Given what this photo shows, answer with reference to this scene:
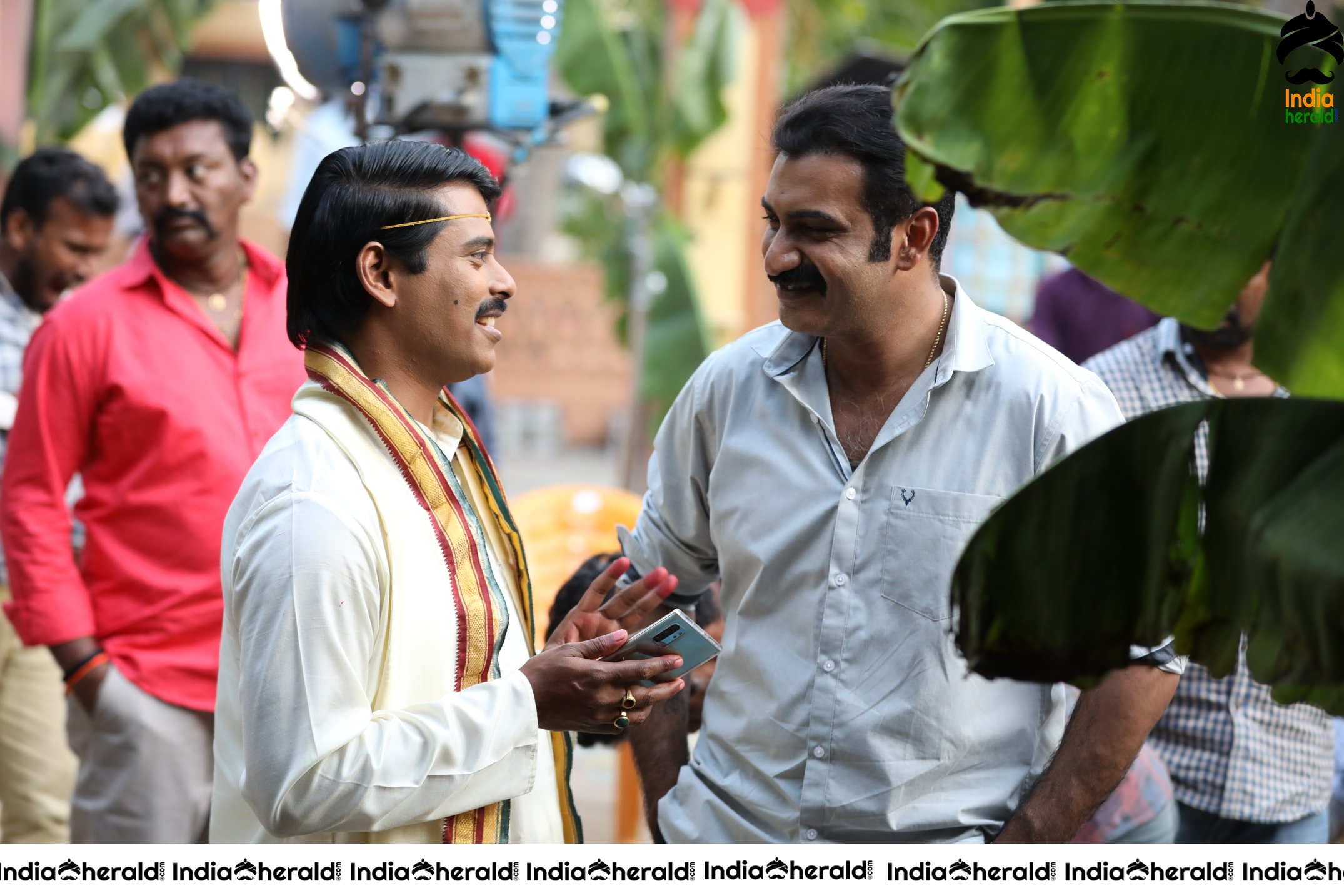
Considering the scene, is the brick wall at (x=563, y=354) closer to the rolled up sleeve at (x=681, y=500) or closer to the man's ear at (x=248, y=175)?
the man's ear at (x=248, y=175)

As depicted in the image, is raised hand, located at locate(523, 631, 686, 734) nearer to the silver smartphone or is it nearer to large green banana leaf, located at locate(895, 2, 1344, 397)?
the silver smartphone

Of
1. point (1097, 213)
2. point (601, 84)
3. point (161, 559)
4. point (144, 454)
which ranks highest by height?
point (601, 84)

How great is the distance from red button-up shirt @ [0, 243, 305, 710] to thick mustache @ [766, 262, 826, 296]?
5.86ft

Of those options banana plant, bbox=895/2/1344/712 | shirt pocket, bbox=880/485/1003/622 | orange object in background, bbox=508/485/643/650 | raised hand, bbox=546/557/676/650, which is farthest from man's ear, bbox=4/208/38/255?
banana plant, bbox=895/2/1344/712

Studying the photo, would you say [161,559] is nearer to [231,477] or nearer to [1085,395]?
[231,477]

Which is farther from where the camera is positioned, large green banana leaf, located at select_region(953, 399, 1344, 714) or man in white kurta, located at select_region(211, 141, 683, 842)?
man in white kurta, located at select_region(211, 141, 683, 842)

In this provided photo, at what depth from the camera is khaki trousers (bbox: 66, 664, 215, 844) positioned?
3.66m

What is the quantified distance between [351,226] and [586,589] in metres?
1.14

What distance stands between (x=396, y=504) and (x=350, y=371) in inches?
9.8

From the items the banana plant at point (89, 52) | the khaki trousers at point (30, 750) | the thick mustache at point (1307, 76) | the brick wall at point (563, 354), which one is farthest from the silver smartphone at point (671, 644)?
the brick wall at point (563, 354)

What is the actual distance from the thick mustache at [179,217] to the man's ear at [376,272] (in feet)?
5.62

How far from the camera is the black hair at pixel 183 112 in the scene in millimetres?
3951

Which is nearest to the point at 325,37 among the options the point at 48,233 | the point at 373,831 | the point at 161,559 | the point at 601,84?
the point at 48,233

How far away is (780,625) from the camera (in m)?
2.60
